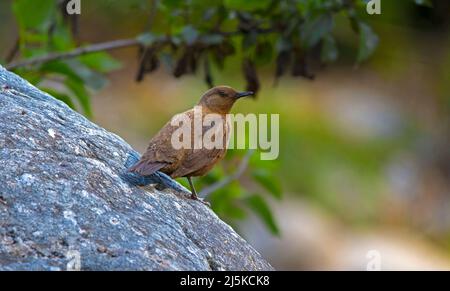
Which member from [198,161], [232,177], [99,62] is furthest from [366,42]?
[198,161]

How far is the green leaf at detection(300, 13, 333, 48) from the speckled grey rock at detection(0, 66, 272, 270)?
9.83ft

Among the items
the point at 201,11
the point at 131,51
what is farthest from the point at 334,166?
the point at 201,11

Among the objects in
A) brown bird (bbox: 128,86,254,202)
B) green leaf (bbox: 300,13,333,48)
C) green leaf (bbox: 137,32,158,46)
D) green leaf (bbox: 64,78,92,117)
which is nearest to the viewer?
brown bird (bbox: 128,86,254,202)

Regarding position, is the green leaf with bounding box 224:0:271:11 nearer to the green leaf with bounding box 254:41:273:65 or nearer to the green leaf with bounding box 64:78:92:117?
the green leaf with bounding box 254:41:273:65

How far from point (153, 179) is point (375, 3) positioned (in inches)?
120

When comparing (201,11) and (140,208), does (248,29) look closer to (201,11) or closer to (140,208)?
(201,11)

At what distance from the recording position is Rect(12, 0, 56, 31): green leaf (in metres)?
8.30

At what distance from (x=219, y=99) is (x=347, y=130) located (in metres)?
11.8

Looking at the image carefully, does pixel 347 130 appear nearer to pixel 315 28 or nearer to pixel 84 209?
pixel 315 28

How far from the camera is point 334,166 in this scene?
17375mm

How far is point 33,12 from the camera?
8.33m

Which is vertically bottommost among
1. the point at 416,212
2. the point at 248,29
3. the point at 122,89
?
the point at 416,212

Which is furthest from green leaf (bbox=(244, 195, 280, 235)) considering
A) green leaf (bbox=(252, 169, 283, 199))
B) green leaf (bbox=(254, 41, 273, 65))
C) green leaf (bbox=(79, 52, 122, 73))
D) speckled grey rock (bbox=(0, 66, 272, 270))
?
speckled grey rock (bbox=(0, 66, 272, 270))

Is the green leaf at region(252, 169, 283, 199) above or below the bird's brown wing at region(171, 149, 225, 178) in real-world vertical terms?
below
